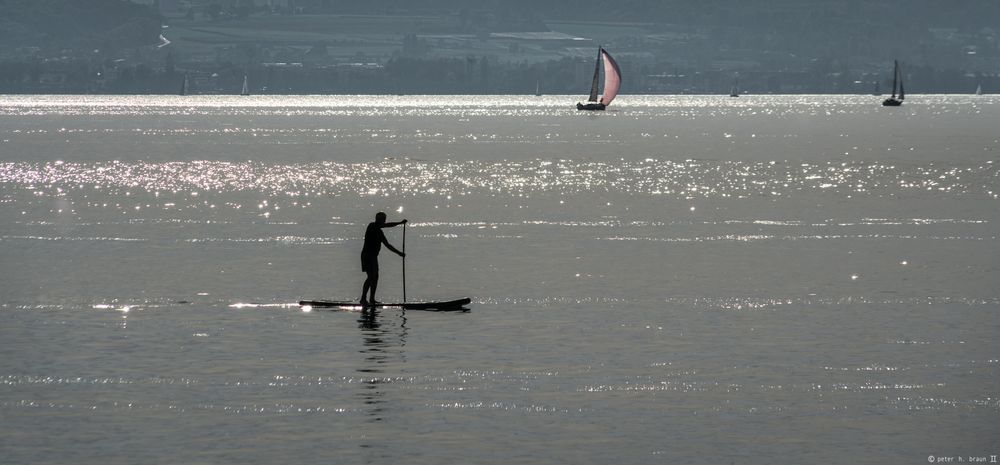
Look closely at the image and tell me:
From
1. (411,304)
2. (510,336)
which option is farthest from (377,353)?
(411,304)

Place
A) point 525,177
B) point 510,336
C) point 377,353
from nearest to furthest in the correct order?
point 377,353 < point 510,336 < point 525,177

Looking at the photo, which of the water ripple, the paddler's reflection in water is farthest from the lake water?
the water ripple

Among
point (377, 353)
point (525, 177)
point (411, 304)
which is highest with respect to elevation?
point (377, 353)

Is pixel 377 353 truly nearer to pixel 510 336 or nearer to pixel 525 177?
pixel 510 336

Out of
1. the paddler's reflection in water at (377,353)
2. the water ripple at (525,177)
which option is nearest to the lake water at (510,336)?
the paddler's reflection in water at (377,353)

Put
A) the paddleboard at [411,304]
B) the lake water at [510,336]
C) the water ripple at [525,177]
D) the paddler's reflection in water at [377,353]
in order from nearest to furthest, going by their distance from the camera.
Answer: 1. the lake water at [510,336]
2. the paddler's reflection in water at [377,353]
3. the paddleboard at [411,304]
4. the water ripple at [525,177]

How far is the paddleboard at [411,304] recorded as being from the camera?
4694cm

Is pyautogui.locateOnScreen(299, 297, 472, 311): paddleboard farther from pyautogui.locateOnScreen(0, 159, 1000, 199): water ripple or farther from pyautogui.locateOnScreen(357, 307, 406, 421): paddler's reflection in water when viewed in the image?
pyautogui.locateOnScreen(0, 159, 1000, 199): water ripple

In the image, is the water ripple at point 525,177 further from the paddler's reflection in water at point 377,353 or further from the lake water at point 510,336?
the paddler's reflection in water at point 377,353

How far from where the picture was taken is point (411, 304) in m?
47.3

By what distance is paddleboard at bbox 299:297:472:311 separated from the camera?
46938 mm

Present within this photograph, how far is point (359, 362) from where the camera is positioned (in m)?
38.2

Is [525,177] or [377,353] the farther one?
[525,177]

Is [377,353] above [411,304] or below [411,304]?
above
